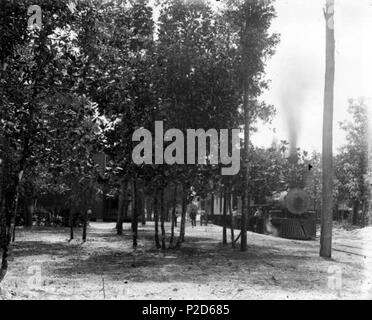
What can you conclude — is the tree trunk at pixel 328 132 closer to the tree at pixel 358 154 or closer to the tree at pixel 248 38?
the tree at pixel 248 38

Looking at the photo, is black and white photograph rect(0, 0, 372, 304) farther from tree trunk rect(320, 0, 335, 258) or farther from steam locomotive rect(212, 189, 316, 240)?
steam locomotive rect(212, 189, 316, 240)

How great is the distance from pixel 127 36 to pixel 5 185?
3.75 metres

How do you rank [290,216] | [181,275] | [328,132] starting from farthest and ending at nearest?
[290,216]
[328,132]
[181,275]

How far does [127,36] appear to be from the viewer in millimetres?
10094

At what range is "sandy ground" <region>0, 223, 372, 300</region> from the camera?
9.44 m

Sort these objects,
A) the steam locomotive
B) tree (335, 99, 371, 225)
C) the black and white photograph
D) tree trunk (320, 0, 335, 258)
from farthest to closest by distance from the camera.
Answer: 1. tree (335, 99, 371, 225)
2. the steam locomotive
3. tree trunk (320, 0, 335, 258)
4. the black and white photograph

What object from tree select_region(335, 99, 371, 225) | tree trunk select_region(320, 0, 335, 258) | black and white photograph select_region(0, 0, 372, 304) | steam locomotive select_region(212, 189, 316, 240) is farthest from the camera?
tree select_region(335, 99, 371, 225)

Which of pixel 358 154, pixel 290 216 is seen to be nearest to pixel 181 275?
pixel 290 216

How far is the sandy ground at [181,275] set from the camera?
9438 millimetres

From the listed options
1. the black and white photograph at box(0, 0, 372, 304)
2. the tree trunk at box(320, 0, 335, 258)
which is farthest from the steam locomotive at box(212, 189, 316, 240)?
the tree trunk at box(320, 0, 335, 258)

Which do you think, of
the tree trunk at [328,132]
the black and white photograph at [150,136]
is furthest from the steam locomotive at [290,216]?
the tree trunk at [328,132]

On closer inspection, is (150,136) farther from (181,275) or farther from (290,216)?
(290,216)

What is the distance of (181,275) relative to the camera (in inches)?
472
